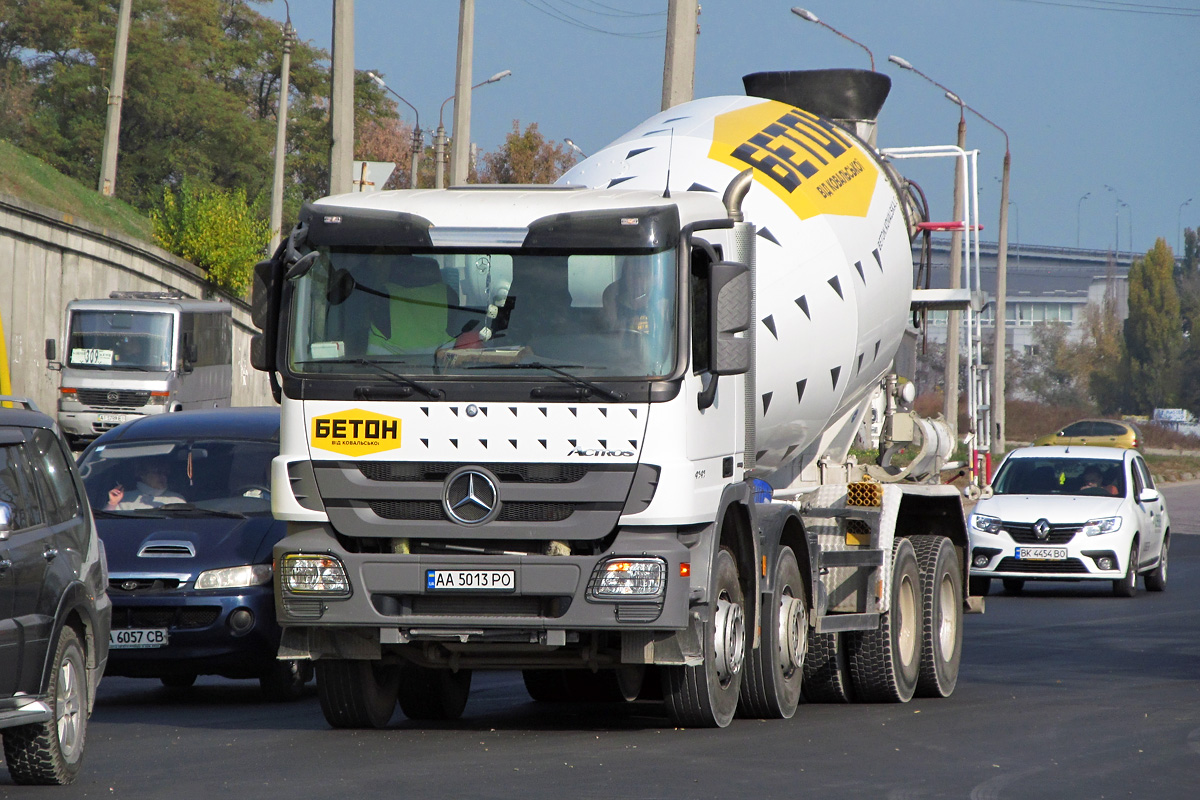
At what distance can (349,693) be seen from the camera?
9.51 meters

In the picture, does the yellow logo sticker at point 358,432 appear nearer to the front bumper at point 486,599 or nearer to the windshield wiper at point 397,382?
the windshield wiper at point 397,382

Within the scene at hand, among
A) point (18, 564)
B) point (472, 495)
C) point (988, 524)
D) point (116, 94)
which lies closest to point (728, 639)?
point (472, 495)

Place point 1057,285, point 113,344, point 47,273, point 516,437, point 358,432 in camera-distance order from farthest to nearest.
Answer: point 1057,285, point 47,273, point 113,344, point 358,432, point 516,437

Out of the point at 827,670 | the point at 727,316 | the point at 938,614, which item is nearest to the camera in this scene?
the point at 727,316

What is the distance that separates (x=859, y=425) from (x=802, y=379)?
1.70 meters

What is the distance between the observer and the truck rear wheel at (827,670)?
11.0m

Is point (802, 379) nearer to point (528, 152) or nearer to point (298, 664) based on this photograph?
point (298, 664)

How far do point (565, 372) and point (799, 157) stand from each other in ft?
9.95

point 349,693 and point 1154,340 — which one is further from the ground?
point 1154,340

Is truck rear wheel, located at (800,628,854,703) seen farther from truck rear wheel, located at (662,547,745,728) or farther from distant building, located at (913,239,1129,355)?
distant building, located at (913,239,1129,355)

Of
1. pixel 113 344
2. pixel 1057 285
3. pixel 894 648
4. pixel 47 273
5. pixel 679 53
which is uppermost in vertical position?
pixel 1057 285

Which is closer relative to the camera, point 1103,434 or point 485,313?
point 485,313

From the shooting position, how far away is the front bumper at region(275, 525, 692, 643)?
8.58 metres

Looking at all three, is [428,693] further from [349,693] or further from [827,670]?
[827,670]
